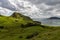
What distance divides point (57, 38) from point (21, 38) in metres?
25.3

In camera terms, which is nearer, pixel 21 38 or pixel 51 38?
pixel 51 38

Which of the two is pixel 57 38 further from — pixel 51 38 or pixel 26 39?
pixel 26 39

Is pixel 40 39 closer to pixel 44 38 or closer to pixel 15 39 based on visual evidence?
pixel 44 38

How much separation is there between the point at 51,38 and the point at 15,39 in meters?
23.6

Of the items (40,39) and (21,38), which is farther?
(21,38)

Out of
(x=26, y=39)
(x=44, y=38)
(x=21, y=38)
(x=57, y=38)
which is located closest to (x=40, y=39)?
(x=44, y=38)

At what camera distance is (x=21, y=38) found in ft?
272

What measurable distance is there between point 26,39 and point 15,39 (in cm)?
556

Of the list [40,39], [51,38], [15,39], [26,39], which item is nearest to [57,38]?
[51,38]

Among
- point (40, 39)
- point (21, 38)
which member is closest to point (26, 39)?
point (21, 38)

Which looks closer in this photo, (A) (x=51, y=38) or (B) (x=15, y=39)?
(A) (x=51, y=38)

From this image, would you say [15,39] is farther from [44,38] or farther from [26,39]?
[44,38]

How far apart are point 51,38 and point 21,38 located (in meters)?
24.1

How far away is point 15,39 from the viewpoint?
80562mm
